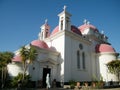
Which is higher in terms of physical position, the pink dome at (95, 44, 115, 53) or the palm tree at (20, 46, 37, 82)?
the pink dome at (95, 44, 115, 53)

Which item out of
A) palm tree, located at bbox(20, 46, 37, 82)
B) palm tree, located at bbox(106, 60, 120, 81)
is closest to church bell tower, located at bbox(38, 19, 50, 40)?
palm tree, located at bbox(20, 46, 37, 82)

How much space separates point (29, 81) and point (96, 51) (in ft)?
59.5

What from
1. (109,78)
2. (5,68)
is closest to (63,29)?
(5,68)

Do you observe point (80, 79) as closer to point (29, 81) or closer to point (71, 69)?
point (71, 69)

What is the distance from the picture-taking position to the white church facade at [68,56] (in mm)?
25234

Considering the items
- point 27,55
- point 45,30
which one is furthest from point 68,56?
point 45,30

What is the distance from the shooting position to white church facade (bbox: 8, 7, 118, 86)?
993 inches

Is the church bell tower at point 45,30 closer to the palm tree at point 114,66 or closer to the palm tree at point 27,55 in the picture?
the palm tree at point 27,55

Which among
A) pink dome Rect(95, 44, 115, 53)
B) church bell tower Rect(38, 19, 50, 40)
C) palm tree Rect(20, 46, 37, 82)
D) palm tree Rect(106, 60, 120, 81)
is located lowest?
palm tree Rect(106, 60, 120, 81)

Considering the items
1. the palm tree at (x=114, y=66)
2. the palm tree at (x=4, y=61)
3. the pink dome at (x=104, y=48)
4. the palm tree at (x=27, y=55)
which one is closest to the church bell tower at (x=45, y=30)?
the pink dome at (x=104, y=48)

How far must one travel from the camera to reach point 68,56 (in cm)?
2752

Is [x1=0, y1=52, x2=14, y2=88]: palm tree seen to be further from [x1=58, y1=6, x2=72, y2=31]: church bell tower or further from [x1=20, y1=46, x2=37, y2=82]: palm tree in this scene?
[x1=58, y1=6, x2=72, y2=31]: church bell tower

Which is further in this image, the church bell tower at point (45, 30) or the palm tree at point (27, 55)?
the church bell tower at point (45, 30)

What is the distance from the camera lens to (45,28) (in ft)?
118
